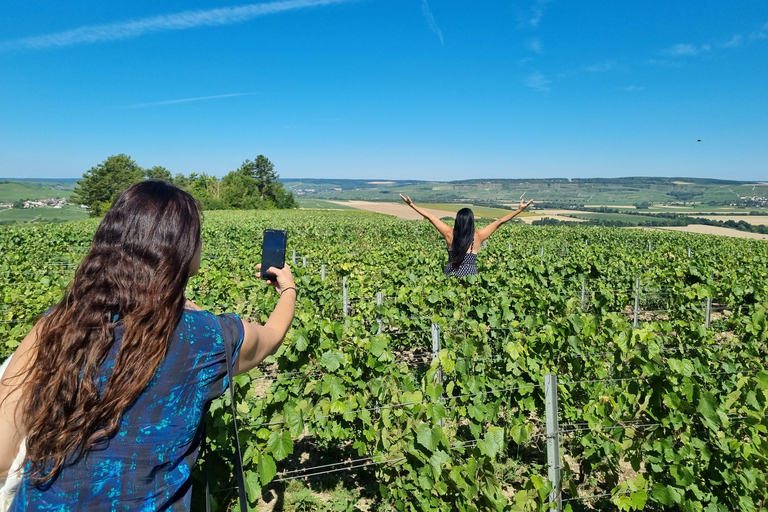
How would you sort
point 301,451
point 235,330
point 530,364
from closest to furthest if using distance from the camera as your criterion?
1. point 235,330
2. point 530,364
3. point 301,451

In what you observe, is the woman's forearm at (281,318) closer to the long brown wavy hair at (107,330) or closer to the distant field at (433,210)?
the long brown wavy hair at (107,330)

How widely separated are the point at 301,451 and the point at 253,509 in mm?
1768

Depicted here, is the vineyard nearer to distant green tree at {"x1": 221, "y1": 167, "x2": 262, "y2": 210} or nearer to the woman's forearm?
the woman's forearm

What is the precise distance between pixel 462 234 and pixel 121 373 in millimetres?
4166

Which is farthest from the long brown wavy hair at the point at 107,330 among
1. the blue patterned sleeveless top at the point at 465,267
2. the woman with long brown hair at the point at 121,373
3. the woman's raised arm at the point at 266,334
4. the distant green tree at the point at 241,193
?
the distant green tree at the point at 241,193

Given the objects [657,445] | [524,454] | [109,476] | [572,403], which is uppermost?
[109,476]

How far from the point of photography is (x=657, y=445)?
2707mm

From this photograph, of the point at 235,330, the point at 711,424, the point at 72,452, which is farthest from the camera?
the point at 711,424

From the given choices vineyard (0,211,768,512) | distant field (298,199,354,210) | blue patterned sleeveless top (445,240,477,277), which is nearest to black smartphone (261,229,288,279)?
vineyard (0,211,768,512)

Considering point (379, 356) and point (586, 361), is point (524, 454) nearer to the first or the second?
point (586, 361)

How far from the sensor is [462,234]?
16.3 feet

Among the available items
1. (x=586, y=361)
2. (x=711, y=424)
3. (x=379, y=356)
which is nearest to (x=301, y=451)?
(x=379, y=356)

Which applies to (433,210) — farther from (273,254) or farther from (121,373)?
(121,373)

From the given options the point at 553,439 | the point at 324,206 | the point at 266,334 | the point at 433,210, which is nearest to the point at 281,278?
the point at 266,334
